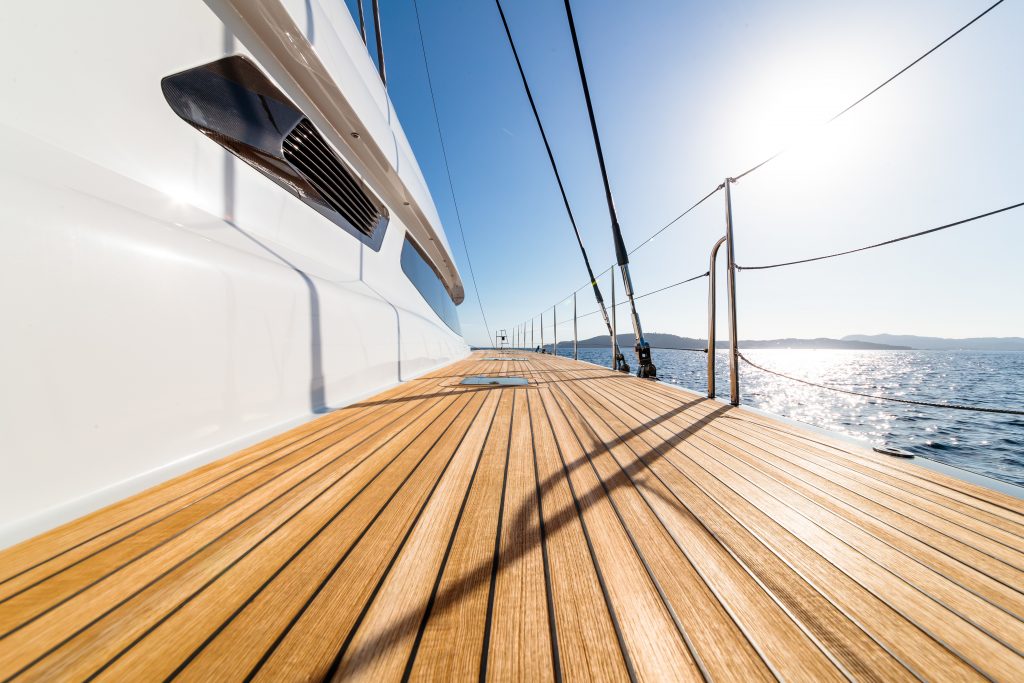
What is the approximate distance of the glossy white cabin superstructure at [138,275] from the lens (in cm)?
75

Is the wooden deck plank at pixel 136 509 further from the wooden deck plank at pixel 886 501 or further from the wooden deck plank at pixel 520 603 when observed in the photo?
the wooden deck plank at pixel 886 501

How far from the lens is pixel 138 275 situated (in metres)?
0.94

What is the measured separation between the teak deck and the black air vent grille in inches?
86.4

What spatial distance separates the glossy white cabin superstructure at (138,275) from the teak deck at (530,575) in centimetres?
18

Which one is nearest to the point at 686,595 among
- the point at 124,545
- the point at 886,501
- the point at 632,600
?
the point at 632,600

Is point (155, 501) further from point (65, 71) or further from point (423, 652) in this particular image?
point (65, 71)

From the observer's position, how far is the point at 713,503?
80 cm

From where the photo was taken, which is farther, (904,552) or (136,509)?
(136,509)

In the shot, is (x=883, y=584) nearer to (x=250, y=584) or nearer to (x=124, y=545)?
(x=250, y=584)

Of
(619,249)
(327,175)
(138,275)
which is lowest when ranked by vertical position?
(138,275)

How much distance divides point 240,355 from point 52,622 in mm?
895

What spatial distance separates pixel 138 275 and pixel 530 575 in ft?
4.00

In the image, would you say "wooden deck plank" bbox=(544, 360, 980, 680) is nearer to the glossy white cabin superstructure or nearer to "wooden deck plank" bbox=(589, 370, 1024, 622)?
"wooden deck plank" bbox=(589, 370, 1024, 622)

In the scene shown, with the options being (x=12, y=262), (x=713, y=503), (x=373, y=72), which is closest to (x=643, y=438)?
(x=713, y=503)
